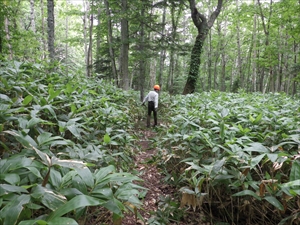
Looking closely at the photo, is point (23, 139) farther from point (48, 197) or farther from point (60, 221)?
point (60, 221)

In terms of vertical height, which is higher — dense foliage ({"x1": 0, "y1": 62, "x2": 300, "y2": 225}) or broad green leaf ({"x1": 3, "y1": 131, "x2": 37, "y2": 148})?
broad green leaf ({"x1": 3, "y1": 131, "x2": 37, "y2": 148})

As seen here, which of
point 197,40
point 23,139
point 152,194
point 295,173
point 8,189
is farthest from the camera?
point 197,40

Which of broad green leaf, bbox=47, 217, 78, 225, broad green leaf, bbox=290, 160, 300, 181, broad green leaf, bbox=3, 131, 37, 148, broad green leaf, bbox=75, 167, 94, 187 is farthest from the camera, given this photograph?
broad green leaf, bbox=290, 160, 300, 181

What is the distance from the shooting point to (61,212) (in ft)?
3.43

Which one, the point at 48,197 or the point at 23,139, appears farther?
the point at 23,139

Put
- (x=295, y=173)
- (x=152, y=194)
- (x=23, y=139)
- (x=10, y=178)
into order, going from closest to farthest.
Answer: (x=10, y=178), (x=23, y=139), (x=295, y=173), (x=152, y=194)

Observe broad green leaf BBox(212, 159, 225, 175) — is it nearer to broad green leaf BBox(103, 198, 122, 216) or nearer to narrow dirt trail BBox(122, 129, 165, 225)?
narrow dirt trail BBox(122, 129, 165, 225)

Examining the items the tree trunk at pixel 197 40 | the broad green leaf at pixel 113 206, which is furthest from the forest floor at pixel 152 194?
the tree trunk at pixel 197 40

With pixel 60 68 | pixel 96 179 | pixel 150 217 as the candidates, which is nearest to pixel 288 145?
pixel 150 217

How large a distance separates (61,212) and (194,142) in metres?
2.50

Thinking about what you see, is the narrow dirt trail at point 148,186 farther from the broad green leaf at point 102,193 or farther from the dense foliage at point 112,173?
the broad green leaf at point 102,193

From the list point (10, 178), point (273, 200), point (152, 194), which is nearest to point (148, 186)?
point (152, 194)

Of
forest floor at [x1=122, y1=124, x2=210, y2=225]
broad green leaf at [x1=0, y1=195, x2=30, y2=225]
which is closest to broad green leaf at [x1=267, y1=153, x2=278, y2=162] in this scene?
forest floor at [x1=122, y1=124, x2=210, y2=225]

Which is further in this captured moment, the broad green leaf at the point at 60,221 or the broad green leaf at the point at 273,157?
the broad green leaf at the point at 273,157
